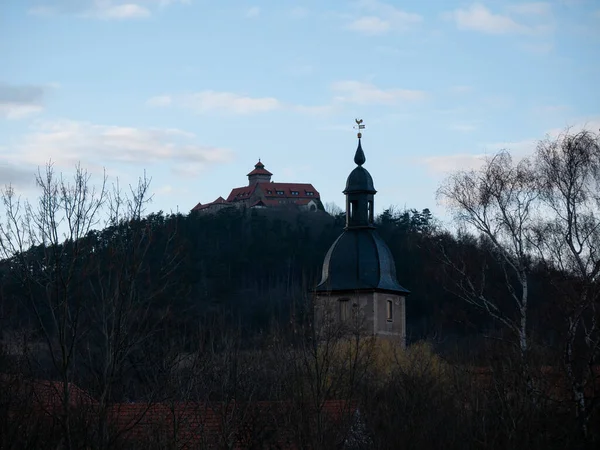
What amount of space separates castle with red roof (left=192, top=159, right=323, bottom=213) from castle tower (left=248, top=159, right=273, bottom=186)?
1.61 m

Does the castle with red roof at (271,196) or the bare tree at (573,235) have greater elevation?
the castle with red roof at (271,196)

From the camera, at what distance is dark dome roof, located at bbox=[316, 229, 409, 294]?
47000 millimetres

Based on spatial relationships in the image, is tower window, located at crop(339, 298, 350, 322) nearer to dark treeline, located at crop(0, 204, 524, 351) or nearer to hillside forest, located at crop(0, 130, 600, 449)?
hillside forest, located at crop(0, 130, 600, 449)

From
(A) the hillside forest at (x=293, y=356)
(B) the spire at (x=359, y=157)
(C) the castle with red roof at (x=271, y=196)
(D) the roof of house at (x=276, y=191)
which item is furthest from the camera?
(D) the roof of house at (x=276, y=191)

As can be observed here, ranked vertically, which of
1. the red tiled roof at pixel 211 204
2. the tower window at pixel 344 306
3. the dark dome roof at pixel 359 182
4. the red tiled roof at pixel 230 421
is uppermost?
the red tiled roof at pixel 211 204

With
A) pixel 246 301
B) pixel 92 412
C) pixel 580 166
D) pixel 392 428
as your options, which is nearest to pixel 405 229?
pixel 246 301

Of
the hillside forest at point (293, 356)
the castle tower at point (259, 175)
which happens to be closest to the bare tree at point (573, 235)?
the hillside forest at point (293, 356)

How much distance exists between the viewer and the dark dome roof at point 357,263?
47.0 m

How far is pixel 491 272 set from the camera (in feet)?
151

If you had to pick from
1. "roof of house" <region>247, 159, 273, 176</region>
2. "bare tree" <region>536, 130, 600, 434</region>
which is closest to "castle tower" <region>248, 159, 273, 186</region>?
"roof of house" <region>247, 159, 273, 176</region>

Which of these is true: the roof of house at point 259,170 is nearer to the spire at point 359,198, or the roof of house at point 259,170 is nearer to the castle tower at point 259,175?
the castle tower at point 259,175

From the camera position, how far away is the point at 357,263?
47.3 m

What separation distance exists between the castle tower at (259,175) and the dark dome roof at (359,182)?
114 m

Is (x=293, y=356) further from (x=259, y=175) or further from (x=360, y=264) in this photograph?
(x=259, y=175)
